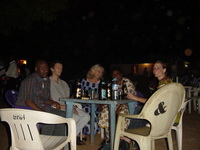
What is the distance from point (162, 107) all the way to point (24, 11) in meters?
Result: 7.54

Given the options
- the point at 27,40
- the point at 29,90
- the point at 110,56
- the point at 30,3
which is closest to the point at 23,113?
the point at 29,90

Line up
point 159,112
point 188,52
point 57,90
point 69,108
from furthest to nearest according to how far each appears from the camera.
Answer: point 188,52
point 57,90
point 69,108
point 159,112

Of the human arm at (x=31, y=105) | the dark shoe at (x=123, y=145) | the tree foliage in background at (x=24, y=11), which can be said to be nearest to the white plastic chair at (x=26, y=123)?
the human arm at (x=31, y=105)

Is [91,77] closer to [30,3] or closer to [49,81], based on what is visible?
[49,81]

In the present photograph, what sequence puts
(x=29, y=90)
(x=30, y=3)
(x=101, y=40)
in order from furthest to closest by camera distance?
(x=101, y=40) < (x=30, y=3) < (x=29, y=90)

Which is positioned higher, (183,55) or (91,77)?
(183,55)

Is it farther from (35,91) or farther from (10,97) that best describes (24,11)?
(35,91)

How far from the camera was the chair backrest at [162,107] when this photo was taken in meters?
2.53

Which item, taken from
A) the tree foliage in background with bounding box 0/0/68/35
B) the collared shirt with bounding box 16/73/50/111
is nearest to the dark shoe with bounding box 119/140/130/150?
the collared shirt with bounding box 16/73/50/111

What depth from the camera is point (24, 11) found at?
8.51 m

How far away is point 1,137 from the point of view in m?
4.74

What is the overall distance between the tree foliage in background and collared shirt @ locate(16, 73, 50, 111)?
5371 millimetres

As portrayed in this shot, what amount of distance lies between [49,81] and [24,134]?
5.83ft

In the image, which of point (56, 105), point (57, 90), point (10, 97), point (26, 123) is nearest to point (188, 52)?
point (57, 90)
